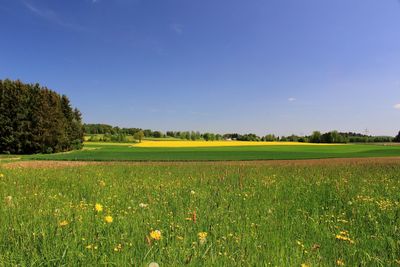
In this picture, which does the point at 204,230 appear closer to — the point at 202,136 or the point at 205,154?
the point at 205,154

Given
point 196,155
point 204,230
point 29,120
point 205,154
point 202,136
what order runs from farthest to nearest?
point 202,136, point 29,120, point 205,154, point 196,155, point 204,230

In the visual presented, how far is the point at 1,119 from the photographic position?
158 feet

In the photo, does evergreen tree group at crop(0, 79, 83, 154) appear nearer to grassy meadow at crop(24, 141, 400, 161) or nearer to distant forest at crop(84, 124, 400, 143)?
grassy meadow at crop(24, 141, 400, 161)

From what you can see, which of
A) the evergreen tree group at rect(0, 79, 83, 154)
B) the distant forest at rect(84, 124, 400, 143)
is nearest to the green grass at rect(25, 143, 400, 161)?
the evergreen tree group at rect(0, 79, 83, 154)

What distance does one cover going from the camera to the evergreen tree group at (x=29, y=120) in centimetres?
4838

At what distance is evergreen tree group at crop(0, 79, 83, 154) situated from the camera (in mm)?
48375

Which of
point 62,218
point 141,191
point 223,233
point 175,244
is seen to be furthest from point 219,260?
point 141,191

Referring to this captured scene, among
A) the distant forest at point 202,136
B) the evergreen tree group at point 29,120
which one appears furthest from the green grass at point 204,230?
the distant forest at point 202,136

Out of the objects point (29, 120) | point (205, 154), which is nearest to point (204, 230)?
point (205, 154)

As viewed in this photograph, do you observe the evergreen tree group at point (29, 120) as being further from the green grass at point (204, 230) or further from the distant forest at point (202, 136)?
the green grass at point (204, 230)

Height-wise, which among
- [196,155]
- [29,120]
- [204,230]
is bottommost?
[196,155]

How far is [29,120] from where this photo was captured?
166 ft

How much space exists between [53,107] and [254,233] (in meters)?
57.4

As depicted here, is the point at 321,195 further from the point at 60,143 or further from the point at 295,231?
the point at 60,143
